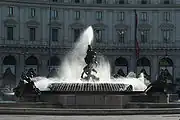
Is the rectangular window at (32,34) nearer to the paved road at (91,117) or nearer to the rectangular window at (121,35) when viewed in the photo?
the rectangular window at (121,35)

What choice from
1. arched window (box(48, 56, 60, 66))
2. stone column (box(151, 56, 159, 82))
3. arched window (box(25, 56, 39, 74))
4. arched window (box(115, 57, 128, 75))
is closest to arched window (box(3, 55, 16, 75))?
arched window (box(25, 56, 39, 74))

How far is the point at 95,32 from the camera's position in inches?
4124

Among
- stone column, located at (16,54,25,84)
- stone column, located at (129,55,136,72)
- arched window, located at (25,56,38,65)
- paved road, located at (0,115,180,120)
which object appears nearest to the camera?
paved road, located at (0,115,180,120)

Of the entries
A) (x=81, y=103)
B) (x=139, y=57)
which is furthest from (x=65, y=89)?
(x=139, y=57)

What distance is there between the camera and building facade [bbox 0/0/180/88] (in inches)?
3949

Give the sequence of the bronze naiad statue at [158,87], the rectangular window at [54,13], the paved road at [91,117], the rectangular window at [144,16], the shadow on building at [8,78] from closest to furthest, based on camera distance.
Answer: the paved road at [91,117]
the bronze naiad statue at [158,87]
the shadow on building at [8,78]
the rectangular window at [54,13]
the rectangular window at [144,16]

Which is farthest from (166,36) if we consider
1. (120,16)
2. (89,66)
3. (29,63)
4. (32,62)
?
(89,66)

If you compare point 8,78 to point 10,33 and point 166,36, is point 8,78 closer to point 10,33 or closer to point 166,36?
point 10,33

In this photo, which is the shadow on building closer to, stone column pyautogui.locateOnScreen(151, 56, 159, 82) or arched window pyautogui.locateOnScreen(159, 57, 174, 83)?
stone column pyautogui.locateOnScreen(151, 56, 159, 82)

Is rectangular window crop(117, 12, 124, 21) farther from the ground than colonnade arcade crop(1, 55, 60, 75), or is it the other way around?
rectangular window crop(117, 12, 124, 21)

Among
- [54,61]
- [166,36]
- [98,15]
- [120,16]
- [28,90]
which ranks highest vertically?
[98,15]

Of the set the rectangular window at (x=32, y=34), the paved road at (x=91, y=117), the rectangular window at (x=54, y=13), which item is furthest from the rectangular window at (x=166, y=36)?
the paved road at (x=91, y=117)

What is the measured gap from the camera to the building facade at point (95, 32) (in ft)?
329

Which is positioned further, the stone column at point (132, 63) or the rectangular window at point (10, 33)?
the stone column at point (132, 63)
